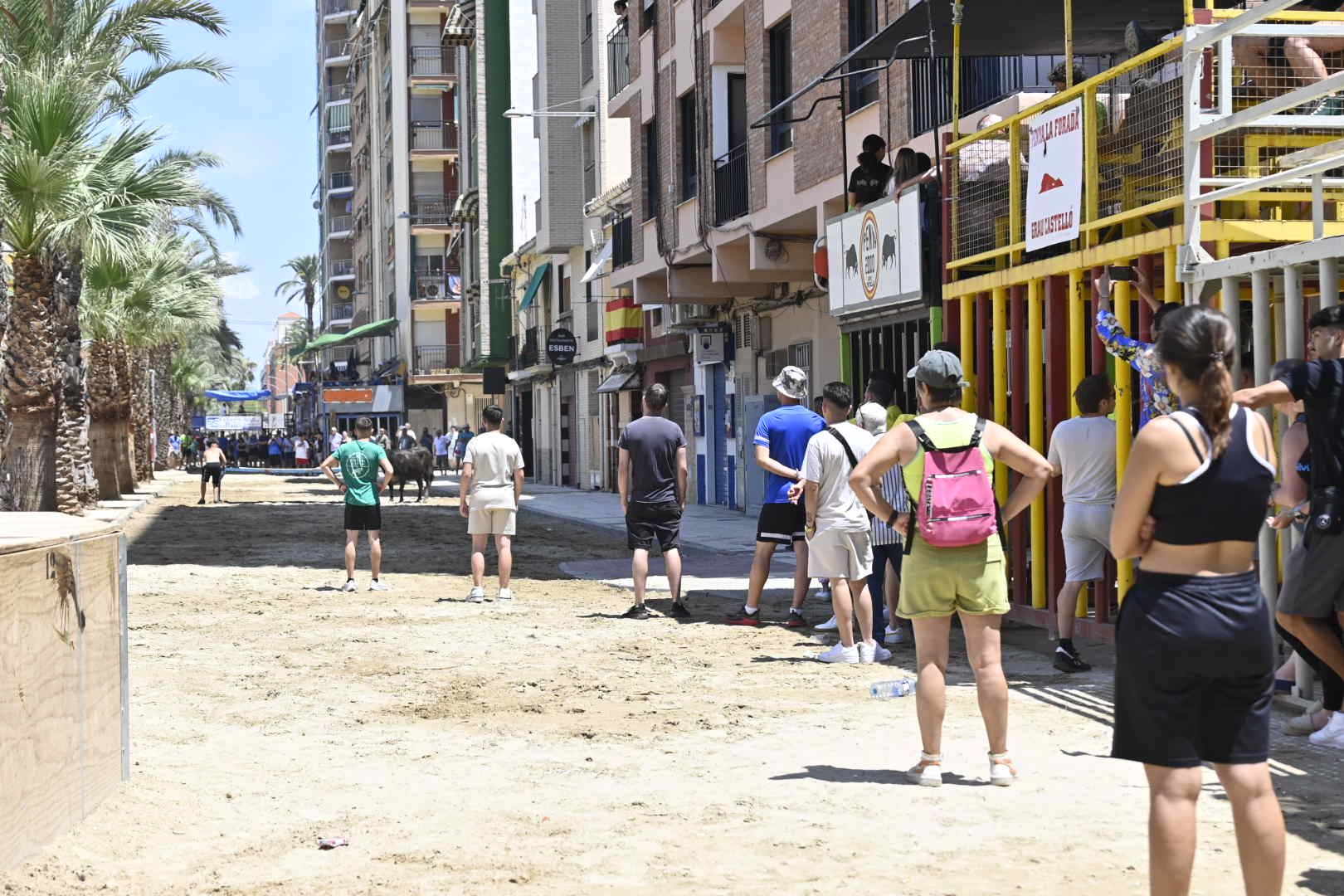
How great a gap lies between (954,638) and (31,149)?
54.3ft

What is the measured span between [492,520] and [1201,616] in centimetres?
1056

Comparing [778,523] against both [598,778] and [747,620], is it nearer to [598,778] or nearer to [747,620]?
[747,620]

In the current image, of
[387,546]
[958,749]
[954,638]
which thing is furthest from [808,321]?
[958,749]

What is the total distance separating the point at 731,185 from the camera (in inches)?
931

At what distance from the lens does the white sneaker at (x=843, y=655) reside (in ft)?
33.6

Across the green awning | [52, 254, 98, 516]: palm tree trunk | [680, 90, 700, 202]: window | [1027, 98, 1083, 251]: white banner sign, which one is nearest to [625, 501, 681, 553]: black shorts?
[1027, 98, 1083, 251]: white banner sign

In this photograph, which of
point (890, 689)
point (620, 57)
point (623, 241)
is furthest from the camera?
point (620, 57)

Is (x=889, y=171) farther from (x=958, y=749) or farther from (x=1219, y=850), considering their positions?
(x=1219, y=850)

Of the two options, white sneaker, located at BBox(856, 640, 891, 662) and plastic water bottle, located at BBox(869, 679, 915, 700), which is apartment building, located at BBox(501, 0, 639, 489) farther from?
plastic water bottle, located at BBox(869, 679, 915, 700)

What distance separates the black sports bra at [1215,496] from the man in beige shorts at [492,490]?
10.3 m

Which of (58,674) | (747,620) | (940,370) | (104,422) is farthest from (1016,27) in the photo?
(104,422)

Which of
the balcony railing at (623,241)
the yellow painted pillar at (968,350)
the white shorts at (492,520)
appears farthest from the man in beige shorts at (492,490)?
the balcony railing at (623,241)

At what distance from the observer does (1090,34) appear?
578 inches

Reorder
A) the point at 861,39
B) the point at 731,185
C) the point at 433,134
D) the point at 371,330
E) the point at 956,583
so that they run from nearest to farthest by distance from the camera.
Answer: the point at 956,583, the point at 861,39, the point at 731,185, the point at 371,330, the point at 433,134
